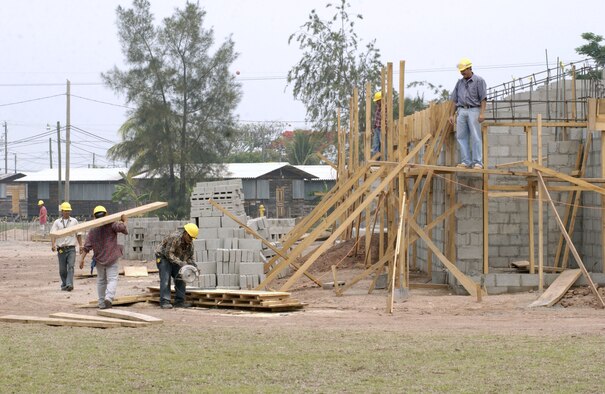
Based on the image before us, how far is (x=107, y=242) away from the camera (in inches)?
602

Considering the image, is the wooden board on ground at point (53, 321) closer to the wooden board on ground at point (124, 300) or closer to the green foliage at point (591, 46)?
the wooden board on ground at point (124, 300)

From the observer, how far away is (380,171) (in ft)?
58.0

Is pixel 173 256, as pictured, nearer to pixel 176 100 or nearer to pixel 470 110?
A: pixel 470 110

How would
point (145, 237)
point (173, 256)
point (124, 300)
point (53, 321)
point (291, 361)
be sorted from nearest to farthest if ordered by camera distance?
point (291, 361) → point (53, 321) → point (173, 256) → point (124, 300) → point (145, 237)

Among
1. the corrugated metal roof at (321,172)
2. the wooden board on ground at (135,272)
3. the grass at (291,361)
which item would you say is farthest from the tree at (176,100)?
the grass at (291,361)

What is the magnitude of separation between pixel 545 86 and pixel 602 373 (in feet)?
42.0

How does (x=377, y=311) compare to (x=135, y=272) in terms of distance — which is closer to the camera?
(x=377, y=311)

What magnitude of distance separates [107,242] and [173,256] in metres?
0.99

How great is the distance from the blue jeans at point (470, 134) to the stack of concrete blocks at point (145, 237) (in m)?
14.3

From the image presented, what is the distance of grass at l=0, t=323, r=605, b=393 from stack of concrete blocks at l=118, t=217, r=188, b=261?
57.4ft

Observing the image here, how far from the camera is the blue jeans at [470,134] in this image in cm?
1734

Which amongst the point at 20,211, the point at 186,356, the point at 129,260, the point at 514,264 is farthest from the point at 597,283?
the point at 20,211

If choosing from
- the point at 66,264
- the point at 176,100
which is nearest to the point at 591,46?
the point at 176,100

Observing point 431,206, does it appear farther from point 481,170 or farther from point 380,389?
point 380,389
